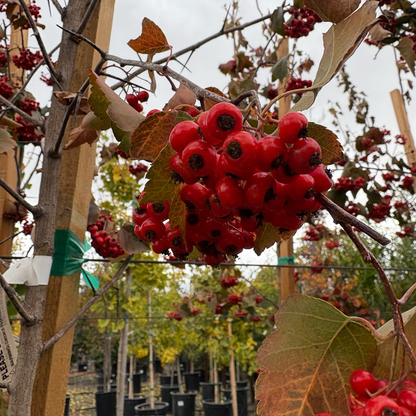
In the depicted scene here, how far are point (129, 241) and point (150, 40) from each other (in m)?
0.59


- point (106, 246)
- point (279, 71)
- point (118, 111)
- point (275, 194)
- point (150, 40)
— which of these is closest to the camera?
point (275, 194)

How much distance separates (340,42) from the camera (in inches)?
19.2

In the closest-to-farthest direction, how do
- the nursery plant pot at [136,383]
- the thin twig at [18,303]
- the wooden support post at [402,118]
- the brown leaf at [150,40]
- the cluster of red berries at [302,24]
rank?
the brown leaf at [150,40] → the thin twig at [18,303] → the cluster of red berries at [302,24] → the wooden support post at [402,118] → the nursery plant pot at [136,383]

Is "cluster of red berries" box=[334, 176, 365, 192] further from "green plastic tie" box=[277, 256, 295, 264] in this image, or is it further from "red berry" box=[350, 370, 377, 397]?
"red berry" box=[350, 370, 377, 397]

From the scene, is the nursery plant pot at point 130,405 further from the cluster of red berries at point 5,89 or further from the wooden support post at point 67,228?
the wooden support post at point 67,228

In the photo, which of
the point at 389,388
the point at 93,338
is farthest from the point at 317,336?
the point at 93,338

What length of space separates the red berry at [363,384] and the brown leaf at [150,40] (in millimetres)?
611

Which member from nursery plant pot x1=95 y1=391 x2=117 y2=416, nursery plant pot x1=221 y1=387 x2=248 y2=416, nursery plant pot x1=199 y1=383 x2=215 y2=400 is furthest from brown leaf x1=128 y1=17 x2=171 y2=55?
nursery plant pot x1=199 y1=383 x2=215 y2=400

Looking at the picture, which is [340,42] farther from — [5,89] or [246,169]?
[5,89]

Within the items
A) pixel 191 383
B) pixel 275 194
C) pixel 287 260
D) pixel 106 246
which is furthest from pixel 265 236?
pixel 191 383

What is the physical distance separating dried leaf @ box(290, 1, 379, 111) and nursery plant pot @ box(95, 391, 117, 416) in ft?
19.1

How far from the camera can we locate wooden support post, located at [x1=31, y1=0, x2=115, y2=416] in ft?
3.52

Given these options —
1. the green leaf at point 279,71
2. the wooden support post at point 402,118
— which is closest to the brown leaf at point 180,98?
the green leaf at point 279,71

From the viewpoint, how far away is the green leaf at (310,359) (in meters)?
0.49
